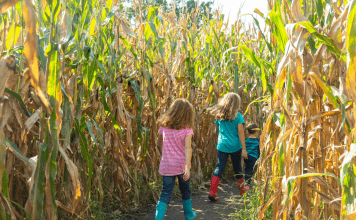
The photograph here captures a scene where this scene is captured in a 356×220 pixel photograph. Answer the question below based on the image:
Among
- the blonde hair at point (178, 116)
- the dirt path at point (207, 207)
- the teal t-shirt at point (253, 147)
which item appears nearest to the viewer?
the blonde hair at point (178, 116)

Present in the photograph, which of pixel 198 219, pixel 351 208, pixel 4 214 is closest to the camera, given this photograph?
pixel 351 208

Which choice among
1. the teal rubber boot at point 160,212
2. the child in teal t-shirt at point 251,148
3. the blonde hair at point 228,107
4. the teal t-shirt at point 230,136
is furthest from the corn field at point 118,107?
the child in teal t-shirt at point 251,148

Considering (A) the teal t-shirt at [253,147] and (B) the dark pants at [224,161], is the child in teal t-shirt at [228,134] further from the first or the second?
(A) the teal t-shirt at [253,147]

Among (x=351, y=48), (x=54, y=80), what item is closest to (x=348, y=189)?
(x=351, y=48)

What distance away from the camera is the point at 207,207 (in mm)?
3141

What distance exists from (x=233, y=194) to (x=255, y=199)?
0.97 meters

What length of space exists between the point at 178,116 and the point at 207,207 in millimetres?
1141

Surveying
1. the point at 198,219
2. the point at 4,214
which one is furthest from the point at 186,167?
the point at 4,214

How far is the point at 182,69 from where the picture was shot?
12.0 ft

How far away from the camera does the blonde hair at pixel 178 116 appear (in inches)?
103

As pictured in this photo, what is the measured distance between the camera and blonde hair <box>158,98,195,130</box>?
103 inches

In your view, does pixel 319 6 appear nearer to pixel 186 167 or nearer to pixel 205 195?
pixel 186 167

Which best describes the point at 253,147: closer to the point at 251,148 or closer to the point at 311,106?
the point at 251,148

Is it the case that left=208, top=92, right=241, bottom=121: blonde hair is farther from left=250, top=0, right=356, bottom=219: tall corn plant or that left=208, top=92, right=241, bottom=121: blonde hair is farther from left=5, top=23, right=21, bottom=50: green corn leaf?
left=5, top=23, right=21, bottom=50: green corn leaf
